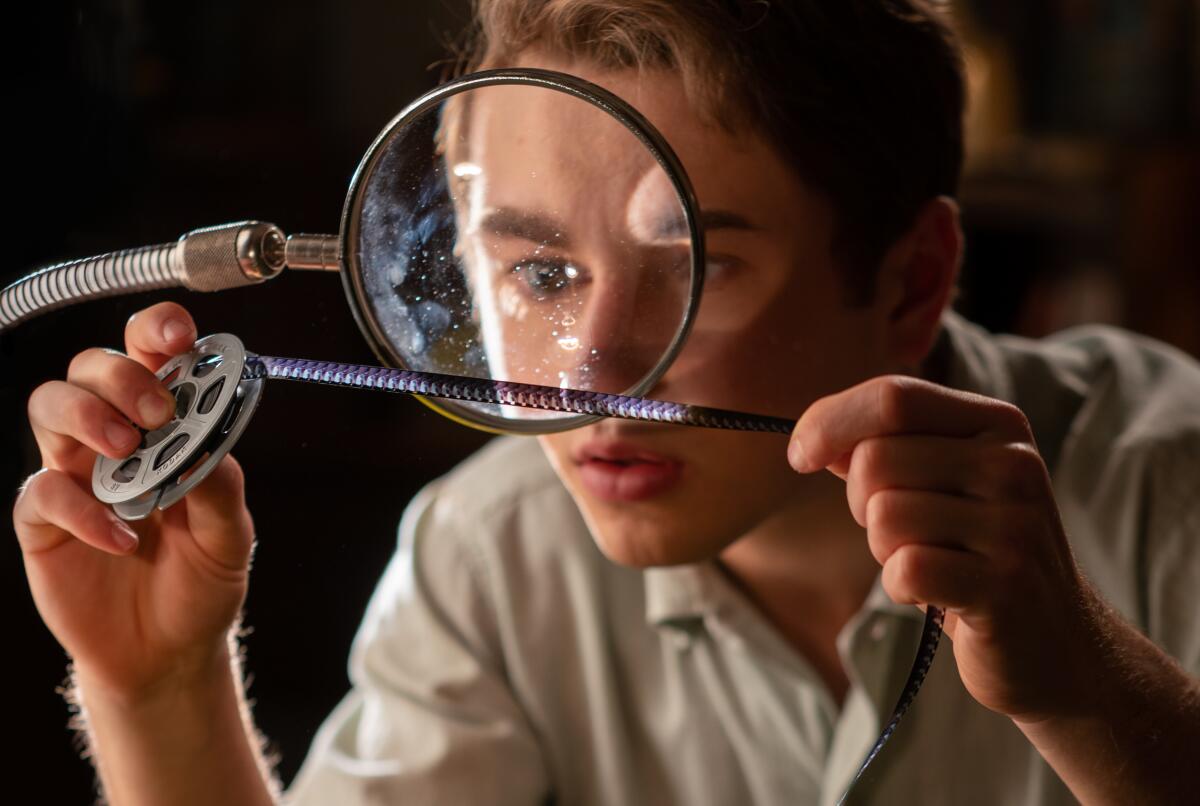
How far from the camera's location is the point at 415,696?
1028 mm

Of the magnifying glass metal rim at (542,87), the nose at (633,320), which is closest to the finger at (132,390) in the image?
the magnifying glass metal rim at (542,87)

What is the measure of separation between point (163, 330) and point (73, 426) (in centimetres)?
7

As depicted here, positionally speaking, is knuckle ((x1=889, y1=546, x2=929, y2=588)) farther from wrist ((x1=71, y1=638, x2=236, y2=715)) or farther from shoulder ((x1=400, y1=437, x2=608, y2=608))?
shoulder ((x1=400, y1=437, x2=608, y2=608))

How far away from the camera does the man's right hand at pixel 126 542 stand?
2.07 ft

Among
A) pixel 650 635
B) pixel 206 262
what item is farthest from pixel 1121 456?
pixel 206 262

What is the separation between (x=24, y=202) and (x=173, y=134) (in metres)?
0.15

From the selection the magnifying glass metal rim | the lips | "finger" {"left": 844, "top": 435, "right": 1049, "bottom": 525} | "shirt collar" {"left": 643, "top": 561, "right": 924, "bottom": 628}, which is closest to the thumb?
the magnifying glass metal rim

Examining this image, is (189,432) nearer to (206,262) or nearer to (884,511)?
(206,262)

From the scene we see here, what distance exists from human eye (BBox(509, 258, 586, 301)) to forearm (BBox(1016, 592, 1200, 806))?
0.31 m

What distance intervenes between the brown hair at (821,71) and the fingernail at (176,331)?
0.20 meters

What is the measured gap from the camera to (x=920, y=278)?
0.88 m

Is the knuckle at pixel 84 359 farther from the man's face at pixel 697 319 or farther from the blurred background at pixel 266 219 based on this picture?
the man's face at pixel 697 319

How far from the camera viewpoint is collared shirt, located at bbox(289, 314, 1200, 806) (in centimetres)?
92

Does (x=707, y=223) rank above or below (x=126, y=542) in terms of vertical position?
above
